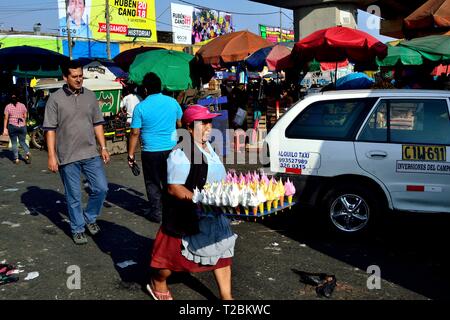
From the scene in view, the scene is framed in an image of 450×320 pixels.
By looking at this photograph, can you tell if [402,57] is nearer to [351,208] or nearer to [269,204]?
[351,208]

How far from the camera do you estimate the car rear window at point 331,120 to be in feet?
17.0

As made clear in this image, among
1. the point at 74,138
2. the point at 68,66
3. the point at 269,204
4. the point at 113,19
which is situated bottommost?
the point at 269,204

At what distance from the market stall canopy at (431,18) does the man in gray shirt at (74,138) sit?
7.54m

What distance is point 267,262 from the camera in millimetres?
4637

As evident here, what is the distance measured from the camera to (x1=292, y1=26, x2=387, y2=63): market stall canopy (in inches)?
339

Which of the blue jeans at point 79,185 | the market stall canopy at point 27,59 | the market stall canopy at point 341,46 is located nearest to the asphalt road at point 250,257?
the blue jeans at point 79,185

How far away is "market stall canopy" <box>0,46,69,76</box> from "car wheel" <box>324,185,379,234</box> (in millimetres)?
9099

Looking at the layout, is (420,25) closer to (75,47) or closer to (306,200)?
(306,200)

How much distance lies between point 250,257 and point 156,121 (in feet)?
6.76

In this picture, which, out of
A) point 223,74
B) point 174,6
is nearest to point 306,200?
point 223,74

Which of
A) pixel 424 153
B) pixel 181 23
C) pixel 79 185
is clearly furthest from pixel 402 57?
pixel 181 23

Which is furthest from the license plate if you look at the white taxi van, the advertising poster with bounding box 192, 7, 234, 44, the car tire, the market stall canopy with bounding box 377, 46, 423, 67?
the advertising poster with bounding box 192, 7, 234, 44

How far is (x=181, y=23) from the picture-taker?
45562mm

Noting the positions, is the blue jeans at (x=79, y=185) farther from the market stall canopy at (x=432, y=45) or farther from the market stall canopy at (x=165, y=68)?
the market stall canopy at (x=432, y=45)
